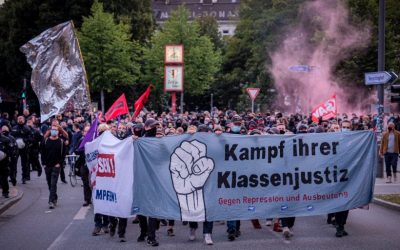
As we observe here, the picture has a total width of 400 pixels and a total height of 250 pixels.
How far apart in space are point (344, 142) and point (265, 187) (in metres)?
1.62

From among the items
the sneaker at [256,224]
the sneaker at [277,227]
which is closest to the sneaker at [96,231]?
the sneaker at [256,224]

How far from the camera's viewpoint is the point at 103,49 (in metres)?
49.3

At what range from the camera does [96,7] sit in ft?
161

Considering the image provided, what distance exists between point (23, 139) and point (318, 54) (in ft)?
94.2

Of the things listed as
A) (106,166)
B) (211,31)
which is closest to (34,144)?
(106,166)

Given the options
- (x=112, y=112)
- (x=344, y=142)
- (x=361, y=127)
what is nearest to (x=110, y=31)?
(x=361, y=127)

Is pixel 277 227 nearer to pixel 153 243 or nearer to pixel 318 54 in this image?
pixel 153 243

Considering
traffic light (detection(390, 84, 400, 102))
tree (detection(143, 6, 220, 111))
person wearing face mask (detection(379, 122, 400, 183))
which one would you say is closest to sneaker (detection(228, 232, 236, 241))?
traffic light (detection(390, 84, 400, 102))

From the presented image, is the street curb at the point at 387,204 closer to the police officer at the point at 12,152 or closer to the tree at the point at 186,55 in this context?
the police officer at the point at 12,152

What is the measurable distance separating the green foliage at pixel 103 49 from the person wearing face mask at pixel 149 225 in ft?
118

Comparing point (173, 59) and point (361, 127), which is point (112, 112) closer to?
point (361, 127)

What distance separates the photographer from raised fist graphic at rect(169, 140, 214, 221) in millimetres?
11688

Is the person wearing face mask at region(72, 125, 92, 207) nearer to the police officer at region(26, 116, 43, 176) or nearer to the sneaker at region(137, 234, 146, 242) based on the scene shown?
the sneaker at region(137, 234, 146, 242)

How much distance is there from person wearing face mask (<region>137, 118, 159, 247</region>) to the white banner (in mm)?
364
